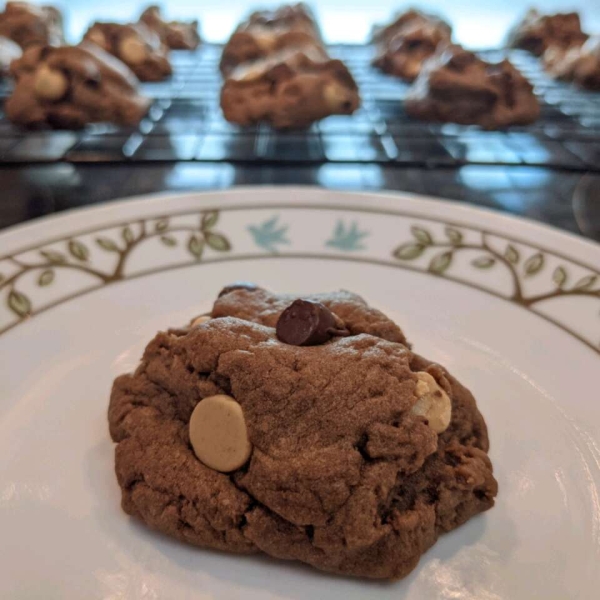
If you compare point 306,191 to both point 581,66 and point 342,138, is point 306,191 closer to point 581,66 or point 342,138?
point 342,138

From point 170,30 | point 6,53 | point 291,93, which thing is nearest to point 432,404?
point 291,93

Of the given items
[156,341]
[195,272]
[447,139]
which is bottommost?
[447,139]

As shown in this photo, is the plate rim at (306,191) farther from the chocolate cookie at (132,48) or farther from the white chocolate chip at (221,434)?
the chocolate cookie at (132,48)

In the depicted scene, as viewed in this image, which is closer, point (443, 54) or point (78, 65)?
point (78, 65)

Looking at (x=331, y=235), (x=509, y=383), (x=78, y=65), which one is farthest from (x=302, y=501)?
(x=78, y=65)

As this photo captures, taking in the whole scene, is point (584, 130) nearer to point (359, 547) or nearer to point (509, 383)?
point (509, 383)

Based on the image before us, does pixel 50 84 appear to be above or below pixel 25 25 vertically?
above
